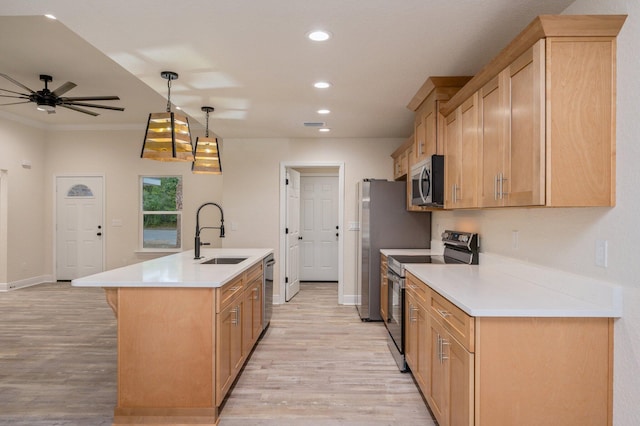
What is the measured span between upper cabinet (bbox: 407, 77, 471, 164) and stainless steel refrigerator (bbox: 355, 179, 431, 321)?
104 centimetres

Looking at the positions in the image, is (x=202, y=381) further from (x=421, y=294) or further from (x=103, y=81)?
(x=103, y=81)

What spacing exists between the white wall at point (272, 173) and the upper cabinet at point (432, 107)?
6.38ft

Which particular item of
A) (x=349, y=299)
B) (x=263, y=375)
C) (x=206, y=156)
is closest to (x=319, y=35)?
(x=206, y=156)

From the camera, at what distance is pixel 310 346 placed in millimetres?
3814

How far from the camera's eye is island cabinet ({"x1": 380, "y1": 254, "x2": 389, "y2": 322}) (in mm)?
4180

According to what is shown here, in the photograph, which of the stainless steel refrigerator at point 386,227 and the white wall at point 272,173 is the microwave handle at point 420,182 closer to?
the stainless steel refrigerator at point 386,227

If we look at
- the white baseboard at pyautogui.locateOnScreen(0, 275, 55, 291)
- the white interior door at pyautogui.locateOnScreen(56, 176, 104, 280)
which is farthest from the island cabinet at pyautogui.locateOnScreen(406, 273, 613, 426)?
the white baseboard at pyautogui.locateOnScreen(0, 275, 55, 291)

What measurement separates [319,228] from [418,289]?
4.74 metres

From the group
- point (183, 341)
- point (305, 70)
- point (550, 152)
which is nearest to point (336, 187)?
point (305, 70)

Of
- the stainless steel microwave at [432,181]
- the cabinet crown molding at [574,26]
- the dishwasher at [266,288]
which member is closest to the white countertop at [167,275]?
the dishwasher at [266,288]

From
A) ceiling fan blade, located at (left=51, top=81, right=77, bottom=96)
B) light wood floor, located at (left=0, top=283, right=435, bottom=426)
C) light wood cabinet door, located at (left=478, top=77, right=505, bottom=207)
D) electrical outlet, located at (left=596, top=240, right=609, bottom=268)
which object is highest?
ceiling fan blade, located at (left=51, top=81, right=77, bottom=96)

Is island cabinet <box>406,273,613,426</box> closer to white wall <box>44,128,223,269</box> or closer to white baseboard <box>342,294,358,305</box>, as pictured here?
white baseboard <box>342,294,358,305</box>

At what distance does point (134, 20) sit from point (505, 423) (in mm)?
2794

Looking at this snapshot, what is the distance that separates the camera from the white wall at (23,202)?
6086 millimetres
